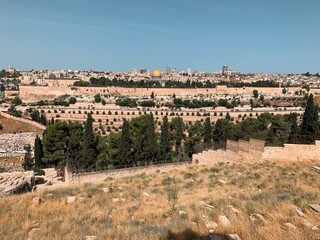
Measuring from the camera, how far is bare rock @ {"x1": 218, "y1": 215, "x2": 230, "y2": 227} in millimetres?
5788

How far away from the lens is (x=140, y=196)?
9508 mm

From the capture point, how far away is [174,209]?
7.46 meters

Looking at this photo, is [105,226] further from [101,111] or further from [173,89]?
[173,89]

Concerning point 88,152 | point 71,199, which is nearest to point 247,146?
point 71,199

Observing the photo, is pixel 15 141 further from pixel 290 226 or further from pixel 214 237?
pixel 290 226

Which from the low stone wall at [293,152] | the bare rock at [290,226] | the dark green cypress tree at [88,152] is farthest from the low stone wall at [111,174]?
the bare rock at [290,226]

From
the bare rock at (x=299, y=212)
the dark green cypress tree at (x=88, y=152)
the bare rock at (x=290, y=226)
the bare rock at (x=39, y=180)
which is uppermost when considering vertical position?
the bare rock at (x=290, y=226)

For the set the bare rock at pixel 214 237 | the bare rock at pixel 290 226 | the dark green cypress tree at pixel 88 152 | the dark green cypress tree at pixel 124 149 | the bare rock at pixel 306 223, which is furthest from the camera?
the dark green cypress tree at pixel 124 149

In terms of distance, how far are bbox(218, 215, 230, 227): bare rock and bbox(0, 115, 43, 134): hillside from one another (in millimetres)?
42723

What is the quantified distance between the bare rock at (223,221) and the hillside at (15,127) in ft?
140

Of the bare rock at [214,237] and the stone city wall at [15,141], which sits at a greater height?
the bare rock at [214,237]

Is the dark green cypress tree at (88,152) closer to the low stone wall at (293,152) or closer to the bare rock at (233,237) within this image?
the low stone wall at (293,152)

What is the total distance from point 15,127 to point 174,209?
44.9 m

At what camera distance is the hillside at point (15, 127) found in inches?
1811
